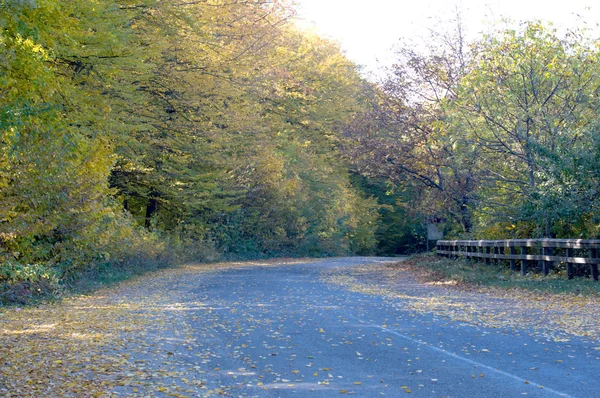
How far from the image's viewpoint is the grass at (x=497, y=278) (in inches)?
692

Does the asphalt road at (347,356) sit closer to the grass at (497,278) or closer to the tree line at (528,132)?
the grass at (497,278)

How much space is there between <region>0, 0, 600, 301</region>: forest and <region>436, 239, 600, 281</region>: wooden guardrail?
881 mm

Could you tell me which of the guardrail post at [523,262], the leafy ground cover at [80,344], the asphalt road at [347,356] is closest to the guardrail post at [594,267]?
the guardrail post at [523,262]

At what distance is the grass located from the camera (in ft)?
57.7

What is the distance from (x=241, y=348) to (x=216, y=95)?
71.4 ft

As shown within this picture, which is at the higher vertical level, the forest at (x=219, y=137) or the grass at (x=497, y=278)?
the forest at (x=219, y=137)

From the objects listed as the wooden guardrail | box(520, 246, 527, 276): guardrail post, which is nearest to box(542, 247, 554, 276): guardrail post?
the wooden guardrail

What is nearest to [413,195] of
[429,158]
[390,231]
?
[429,158]

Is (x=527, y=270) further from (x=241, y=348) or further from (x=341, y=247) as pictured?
(x=341, y=247)

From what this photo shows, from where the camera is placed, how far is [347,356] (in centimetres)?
963

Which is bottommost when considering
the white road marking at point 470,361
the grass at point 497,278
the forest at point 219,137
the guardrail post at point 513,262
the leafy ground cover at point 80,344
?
the leafy ground cover at point 80,344

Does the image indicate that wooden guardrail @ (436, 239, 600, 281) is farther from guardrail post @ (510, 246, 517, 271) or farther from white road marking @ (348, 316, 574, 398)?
white road marking @ (348, 316, 574, 398)

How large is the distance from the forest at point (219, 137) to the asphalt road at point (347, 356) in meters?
4.53

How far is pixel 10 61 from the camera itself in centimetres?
1305
